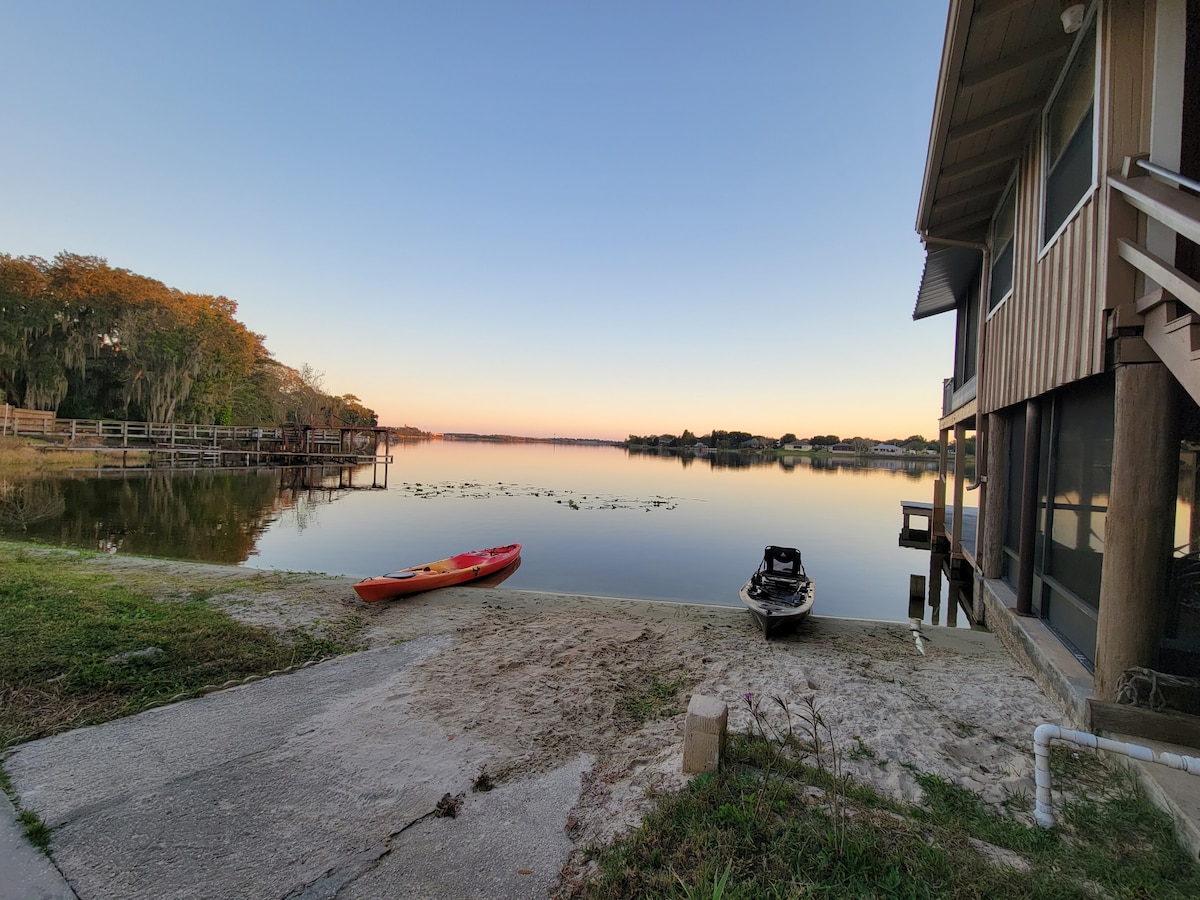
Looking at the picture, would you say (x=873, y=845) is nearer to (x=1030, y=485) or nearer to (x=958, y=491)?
(x=1030, y=485)

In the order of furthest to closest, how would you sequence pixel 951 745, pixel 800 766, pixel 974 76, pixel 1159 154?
pixel 974 76
pixel 951 745
pixel 1159 154
pixel 800 766

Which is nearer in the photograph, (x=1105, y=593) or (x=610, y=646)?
(x=1105, y=593)

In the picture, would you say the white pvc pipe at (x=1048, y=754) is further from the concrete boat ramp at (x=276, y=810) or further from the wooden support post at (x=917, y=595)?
the wooden support post at (x=917, y=595)

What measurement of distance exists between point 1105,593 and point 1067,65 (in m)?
5.14

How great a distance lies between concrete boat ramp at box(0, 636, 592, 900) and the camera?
276 centimetres

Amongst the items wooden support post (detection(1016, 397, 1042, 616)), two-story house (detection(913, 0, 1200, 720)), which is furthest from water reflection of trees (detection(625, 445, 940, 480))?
wooden support post (detection(1016, 397, 1042, 616))

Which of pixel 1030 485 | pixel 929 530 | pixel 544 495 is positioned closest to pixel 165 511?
pixel 544 495

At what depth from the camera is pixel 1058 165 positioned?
5789mm

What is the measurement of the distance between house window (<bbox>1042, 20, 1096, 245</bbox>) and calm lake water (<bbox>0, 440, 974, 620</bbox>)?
28.6 feet

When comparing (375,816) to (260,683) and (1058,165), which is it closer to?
(260,683)

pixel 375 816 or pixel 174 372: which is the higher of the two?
pixel 174 372

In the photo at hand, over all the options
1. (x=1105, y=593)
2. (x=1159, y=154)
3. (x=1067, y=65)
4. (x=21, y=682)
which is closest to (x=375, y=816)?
(x=21, y=682)

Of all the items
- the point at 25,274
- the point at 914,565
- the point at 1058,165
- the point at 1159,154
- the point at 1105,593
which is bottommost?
the point at 914,565

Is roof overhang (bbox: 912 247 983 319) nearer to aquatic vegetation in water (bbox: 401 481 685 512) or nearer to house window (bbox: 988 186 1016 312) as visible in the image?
house window (bbox: 988 186 1016 312)
